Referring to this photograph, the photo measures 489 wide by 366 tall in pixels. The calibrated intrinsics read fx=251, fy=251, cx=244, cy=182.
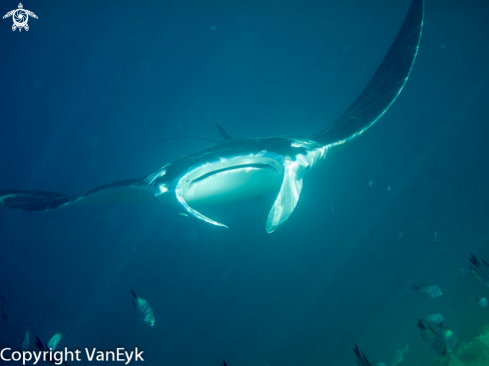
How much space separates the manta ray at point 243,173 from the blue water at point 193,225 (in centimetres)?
745

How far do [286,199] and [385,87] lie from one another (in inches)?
136

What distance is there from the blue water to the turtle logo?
422 millimetres

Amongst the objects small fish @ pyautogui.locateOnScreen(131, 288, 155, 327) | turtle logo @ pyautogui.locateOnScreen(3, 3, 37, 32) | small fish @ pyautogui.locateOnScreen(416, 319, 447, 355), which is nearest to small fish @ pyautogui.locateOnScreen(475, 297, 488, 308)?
small fish @ pyautogui.locateOnScreen(416, 319, 447, 355)

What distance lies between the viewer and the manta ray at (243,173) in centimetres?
267

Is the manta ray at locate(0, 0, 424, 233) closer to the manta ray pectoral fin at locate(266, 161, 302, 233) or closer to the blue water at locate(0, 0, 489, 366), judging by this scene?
the manta ray pectoral fin at locate(266, 161, 302, 233)

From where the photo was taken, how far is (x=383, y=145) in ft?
84.3

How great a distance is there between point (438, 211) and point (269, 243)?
58.6 ft

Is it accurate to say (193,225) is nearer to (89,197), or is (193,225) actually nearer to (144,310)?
(144,310)

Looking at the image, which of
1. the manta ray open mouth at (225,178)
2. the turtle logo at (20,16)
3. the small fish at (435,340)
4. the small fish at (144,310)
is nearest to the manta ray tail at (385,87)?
the manta ray open mouth at (225,178)

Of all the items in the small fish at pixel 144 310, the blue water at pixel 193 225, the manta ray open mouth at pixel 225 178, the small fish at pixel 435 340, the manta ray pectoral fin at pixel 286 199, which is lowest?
the small fish at pixel 435 340

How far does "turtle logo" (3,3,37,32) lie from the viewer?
485 inches

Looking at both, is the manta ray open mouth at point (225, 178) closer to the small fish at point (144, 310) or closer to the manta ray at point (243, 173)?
the manta ray at point (243, 173)

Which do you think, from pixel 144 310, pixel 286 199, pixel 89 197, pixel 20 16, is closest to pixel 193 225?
pixel 144 310

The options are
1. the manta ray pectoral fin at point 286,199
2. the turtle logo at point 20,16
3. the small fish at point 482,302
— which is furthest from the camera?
the turtle logo at point 20,16
